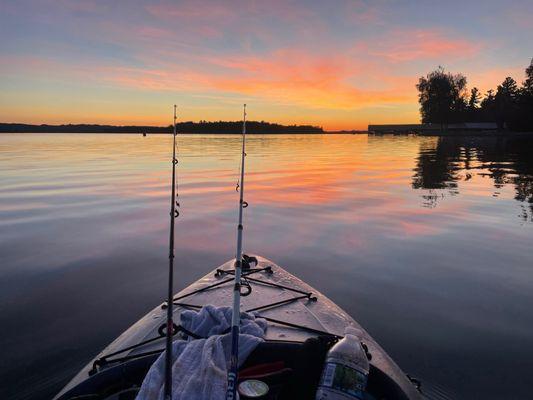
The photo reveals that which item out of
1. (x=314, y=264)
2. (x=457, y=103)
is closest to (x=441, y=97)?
(x=457, y=103)

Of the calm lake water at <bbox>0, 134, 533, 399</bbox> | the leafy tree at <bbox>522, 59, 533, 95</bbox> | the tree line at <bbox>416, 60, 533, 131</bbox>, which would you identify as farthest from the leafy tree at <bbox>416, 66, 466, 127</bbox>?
the calm lake water at <bbox>0, 134, 533, 399</bbox>

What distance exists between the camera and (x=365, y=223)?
42.2 ft

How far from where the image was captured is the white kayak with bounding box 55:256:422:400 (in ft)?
11.0

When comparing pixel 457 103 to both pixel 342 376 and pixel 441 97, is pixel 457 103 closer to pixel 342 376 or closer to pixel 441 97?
pixel 441 97

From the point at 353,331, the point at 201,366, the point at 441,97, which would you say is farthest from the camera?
the point at 441,97

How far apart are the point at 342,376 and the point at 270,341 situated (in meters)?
0.96

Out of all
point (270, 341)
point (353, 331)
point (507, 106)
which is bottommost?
point (353, 331)

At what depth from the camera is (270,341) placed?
3854 millimetres

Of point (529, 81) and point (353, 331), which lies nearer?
point (353, 331)

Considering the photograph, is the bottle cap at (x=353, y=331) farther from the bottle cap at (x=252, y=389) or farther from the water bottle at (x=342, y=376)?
the bottle cap at (x=252, y=389)

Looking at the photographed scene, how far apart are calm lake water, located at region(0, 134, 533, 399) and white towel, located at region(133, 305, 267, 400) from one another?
91.1 inches

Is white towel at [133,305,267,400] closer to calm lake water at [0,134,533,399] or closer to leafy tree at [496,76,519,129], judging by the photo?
calm lake water at [0,134,533,399]

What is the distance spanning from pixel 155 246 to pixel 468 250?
8.36 metres

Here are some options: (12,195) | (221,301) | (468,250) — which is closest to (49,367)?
(221,301)
